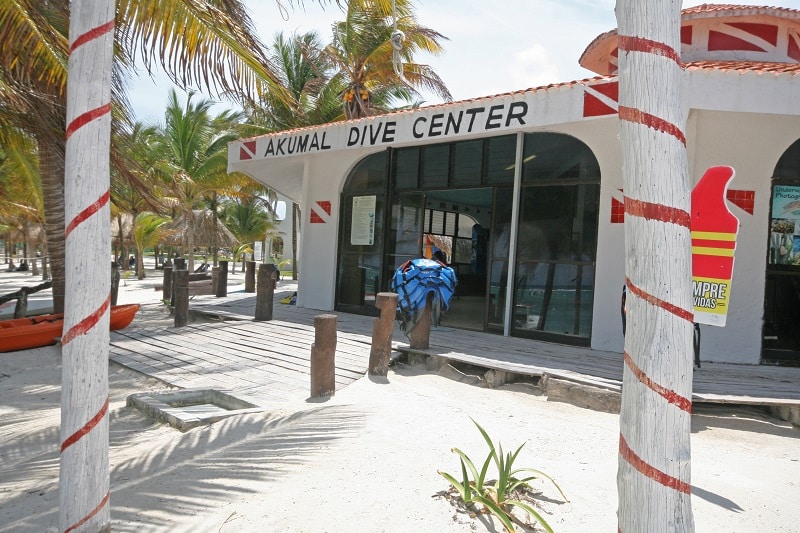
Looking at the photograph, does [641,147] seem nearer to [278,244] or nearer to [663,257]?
[663,257]

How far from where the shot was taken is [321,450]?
4652 millimetres

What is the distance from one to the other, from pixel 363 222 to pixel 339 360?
14.6 feet

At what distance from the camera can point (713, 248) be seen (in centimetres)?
359

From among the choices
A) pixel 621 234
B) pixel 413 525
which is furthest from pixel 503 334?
pixel 413 525

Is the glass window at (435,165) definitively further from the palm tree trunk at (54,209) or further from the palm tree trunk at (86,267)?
the palm tree trunk at (86,267)

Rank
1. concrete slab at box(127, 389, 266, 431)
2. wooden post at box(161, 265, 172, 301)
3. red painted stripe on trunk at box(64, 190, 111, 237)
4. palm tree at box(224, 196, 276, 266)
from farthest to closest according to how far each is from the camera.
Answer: palm tree at box(224, 196, 276, 266) < wooden post at box(161, 265, 172, 301) < concrete slab at box(127, 389, 266, 431) < red painted stripe on trunk at box(64, 190, 111, 237)

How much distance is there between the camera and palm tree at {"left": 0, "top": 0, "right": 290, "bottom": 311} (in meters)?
6.96

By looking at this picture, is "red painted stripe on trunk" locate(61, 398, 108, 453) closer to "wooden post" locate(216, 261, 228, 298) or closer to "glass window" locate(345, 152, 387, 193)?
"glass window" locate(345, 152, 387, 193)

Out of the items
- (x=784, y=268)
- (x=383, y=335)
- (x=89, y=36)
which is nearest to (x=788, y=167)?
(x=784, y=268)

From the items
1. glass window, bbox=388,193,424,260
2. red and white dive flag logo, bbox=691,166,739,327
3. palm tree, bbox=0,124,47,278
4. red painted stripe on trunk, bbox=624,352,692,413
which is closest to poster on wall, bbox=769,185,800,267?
red and white dive flag logo, bbox=691,166,739,327

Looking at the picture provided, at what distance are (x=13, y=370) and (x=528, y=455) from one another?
749 cm

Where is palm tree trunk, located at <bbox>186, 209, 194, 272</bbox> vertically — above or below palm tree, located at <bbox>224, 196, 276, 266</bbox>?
below

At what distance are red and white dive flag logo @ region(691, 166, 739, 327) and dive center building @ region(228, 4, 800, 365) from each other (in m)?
3.79

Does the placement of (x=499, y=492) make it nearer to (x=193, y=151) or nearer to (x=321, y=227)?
(x=321, y=227)
